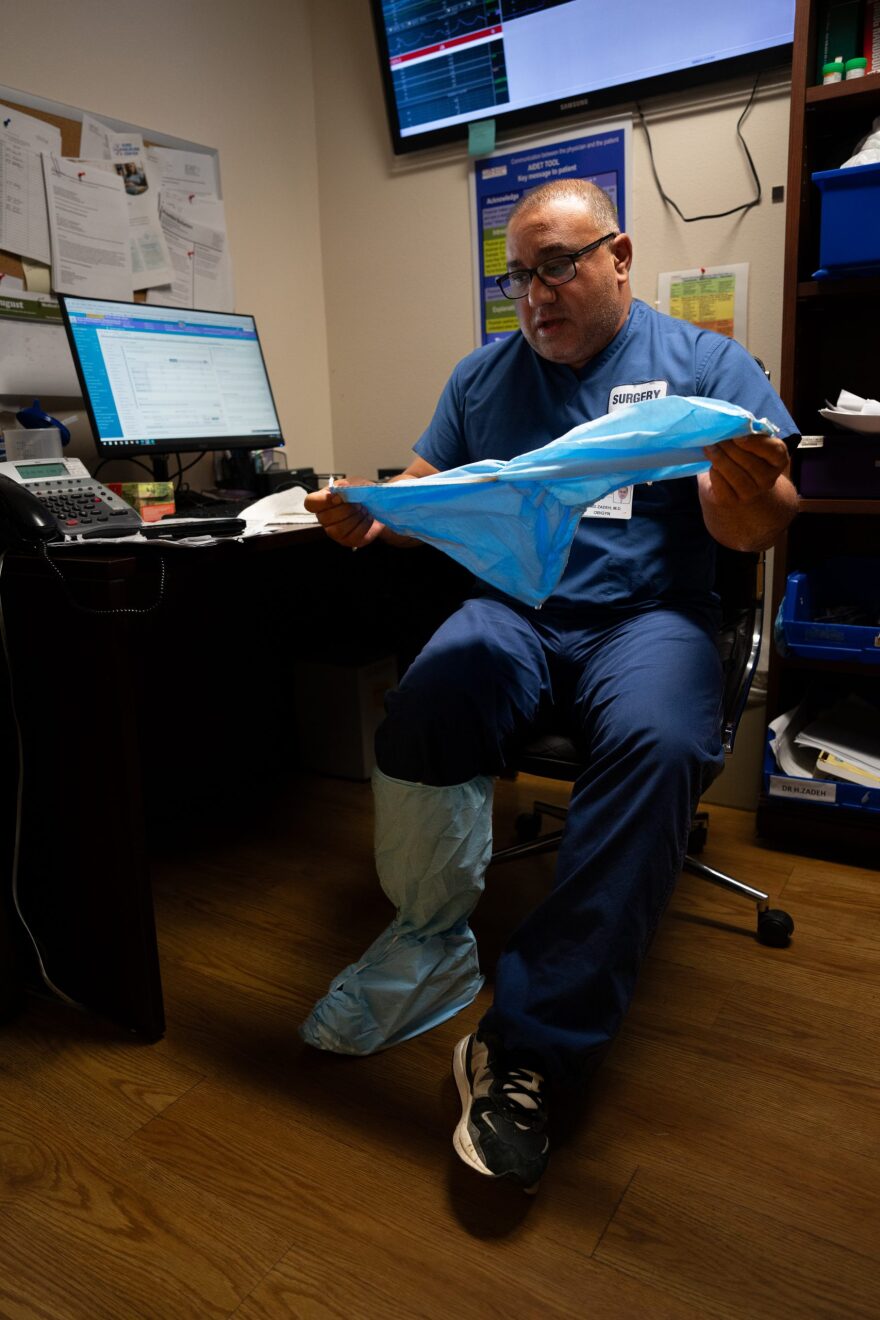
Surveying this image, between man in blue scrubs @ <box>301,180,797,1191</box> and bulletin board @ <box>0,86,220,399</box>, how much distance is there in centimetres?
85

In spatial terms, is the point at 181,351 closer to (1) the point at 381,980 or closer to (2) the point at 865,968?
(1) the point at 381,980

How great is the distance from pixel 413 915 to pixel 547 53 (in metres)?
1.95

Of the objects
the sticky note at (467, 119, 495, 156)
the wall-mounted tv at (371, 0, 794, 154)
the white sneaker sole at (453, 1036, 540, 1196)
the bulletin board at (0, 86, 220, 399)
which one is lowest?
the white sneaker sole at (453, 1036, 540, 1196)

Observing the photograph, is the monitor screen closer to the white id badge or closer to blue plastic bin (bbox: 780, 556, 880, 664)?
the white id badge

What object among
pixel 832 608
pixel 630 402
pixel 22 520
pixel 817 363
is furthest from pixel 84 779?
pixel 817 363

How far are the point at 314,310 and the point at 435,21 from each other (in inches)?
30.2

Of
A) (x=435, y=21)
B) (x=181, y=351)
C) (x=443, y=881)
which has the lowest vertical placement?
(x=443, y=881)

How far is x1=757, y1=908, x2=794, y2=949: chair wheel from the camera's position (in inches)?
59.4

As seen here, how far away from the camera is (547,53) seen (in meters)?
2.09

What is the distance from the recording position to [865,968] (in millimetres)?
1450

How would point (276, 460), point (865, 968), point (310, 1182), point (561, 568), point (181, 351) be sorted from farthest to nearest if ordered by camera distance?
point (276, 460)
point (181, 351)
point (865, 968)
point (561, 568)
point (310, 1182)

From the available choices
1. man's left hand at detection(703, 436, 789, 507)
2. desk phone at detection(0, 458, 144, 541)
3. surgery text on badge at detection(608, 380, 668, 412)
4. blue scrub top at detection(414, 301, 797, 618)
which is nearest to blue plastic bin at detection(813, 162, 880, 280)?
blue scrub top at detection(414, 301, 797, 618)

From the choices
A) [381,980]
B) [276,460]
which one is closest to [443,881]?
[381,980]

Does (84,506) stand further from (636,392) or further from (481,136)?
(481,136)
